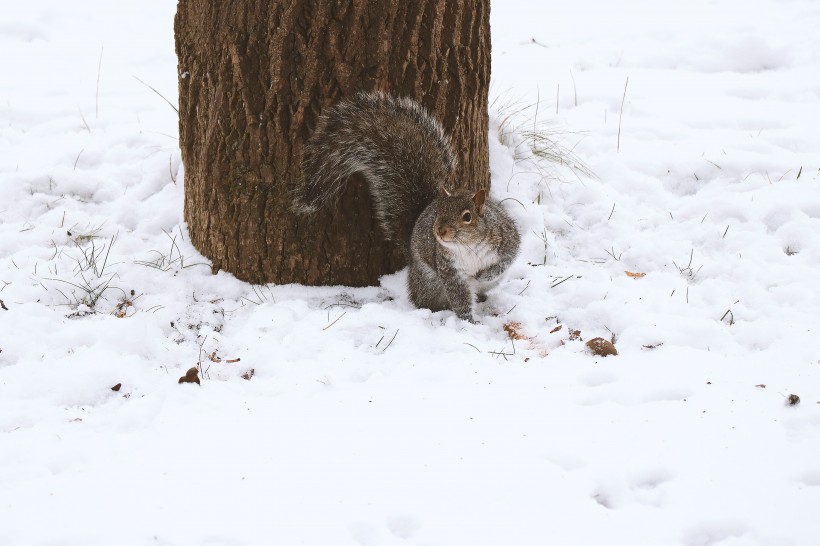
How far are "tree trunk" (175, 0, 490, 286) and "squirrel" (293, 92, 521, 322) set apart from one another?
73mm

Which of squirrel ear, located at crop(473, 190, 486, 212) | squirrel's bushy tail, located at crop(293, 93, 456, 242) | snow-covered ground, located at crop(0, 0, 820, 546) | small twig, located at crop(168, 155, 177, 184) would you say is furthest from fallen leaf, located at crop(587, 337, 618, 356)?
small twig, located at crop(168, 155, 177, 184)

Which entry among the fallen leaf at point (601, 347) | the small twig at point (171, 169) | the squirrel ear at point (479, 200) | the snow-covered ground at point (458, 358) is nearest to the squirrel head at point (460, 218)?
the squirrel ear at point (479, 200)

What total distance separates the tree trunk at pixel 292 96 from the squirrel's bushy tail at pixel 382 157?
6cm

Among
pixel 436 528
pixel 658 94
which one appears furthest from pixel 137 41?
pixel 436 528

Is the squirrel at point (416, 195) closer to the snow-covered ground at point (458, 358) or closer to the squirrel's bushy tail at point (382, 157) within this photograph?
the squirrel's bushy tail at point (382, 157)

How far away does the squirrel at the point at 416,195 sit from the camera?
9.00 feet

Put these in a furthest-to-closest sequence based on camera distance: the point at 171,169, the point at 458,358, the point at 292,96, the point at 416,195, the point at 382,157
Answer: the point at 171,169 < the point at 416,195 < the point at 382,157 < the point at 292,96 < the point at 458,358

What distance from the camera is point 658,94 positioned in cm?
468

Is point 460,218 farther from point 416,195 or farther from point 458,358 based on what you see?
point 458,358

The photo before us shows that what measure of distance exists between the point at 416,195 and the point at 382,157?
9.8 inches

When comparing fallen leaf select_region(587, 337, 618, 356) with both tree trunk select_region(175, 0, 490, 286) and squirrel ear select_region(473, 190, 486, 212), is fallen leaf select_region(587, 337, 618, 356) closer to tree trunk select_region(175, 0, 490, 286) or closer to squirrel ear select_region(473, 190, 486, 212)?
squirrel ear select_region(473, 190, 486, 212)

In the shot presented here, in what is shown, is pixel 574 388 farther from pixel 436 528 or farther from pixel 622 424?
pixel 436 528

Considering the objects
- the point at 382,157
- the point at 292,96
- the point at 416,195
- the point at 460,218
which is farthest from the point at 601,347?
the point at 292,96

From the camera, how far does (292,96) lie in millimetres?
2727
